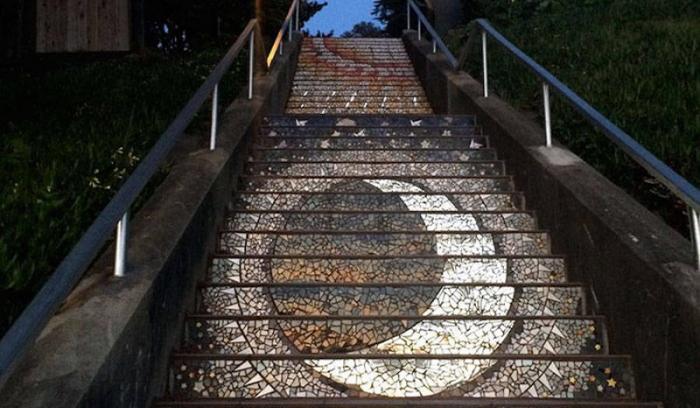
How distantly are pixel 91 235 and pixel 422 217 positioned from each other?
211 cm

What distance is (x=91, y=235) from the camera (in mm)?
1683

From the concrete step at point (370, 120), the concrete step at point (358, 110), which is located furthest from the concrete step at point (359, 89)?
the concrete step at point (370, 120)

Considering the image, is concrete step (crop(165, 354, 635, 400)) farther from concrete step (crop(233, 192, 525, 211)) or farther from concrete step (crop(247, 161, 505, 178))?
concrete step (crop(247, 161, 505, 178))

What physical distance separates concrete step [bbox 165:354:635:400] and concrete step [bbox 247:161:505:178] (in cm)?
188

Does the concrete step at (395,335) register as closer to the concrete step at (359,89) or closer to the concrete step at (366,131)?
the concrete step at (366,131)

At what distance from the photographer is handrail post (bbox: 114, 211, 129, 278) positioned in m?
1.99

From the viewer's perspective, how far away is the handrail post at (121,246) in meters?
1.99

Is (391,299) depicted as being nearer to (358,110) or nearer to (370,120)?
(370,120)

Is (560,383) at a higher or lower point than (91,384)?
lower

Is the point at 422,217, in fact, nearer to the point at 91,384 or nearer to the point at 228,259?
the point at 228,259

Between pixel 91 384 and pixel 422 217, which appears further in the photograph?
pixel 422 217

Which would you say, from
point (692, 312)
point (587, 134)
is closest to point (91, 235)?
point (692, 312)

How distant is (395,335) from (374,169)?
1.84 m

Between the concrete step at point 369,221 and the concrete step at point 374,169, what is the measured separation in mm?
642
